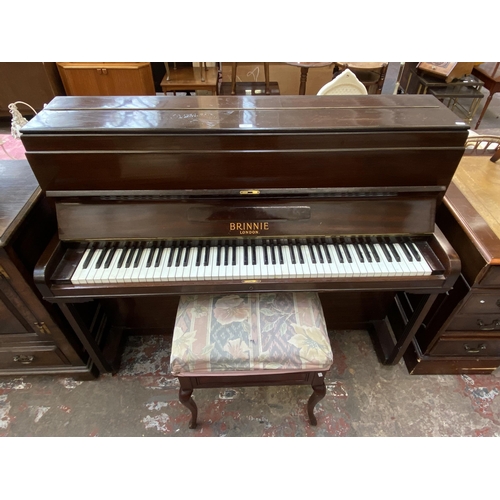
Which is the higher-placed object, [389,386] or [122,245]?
[122,245]

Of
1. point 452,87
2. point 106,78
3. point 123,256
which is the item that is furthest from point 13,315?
point 452,87

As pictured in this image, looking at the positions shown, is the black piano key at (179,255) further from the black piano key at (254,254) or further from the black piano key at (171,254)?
the black piano key at (254,254)

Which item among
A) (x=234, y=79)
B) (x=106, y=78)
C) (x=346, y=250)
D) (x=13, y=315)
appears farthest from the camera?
(x=234, y=79)

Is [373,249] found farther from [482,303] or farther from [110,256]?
[110,256]

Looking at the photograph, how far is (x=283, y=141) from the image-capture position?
119 centimetres

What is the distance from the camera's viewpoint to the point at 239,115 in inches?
49.4

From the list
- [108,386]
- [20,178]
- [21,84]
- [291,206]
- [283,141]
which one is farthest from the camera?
[21,84]

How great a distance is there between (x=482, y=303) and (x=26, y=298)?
1960mm

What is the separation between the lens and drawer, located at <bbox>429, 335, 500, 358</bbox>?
162 centimetres

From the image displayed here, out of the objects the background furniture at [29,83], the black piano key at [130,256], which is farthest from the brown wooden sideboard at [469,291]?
the background furniture at [29,83]

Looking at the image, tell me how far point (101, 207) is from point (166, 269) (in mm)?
358

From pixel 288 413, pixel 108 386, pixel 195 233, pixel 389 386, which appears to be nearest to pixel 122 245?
pixel 195 233

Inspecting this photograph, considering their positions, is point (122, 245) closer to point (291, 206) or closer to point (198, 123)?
point (198, 123)

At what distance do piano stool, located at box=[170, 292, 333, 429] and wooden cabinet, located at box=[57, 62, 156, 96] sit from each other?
9.84ft
